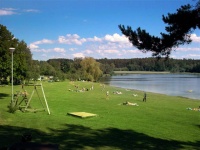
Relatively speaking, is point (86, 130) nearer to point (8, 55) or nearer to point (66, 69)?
point (8, 55)

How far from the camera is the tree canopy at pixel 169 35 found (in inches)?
438

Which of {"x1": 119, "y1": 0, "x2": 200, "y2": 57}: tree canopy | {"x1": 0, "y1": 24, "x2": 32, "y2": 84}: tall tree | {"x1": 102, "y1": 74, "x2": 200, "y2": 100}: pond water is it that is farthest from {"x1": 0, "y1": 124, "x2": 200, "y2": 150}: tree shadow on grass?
{"x1": 102, "y1": 74, "x2": 200, "y2": 100}: pond water

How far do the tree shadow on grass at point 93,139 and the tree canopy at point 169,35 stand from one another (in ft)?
12.8

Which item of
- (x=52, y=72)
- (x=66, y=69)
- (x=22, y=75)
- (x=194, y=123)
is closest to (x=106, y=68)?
(x=66, y=69)

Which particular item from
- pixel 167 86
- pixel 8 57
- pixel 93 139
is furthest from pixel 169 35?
pixel 167 86

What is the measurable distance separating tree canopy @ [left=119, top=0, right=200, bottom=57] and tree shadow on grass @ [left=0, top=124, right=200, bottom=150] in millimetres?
3900

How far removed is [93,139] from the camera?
1230 centimetres

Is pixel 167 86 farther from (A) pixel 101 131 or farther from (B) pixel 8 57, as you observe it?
(A) pixel 101 131

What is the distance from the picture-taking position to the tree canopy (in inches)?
438

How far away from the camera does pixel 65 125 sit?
15.5m

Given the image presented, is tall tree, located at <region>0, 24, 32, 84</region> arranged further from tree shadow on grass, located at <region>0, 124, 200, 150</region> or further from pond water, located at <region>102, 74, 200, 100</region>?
pond water, located at <region>102, 74, 200, 100</region>

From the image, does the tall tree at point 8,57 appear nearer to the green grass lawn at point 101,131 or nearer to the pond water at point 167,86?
the green grass lawn at point 101,131

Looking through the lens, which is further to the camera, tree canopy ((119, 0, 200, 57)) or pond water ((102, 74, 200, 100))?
pond water ((102, 74, 200, 100))

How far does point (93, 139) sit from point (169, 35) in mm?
5354
